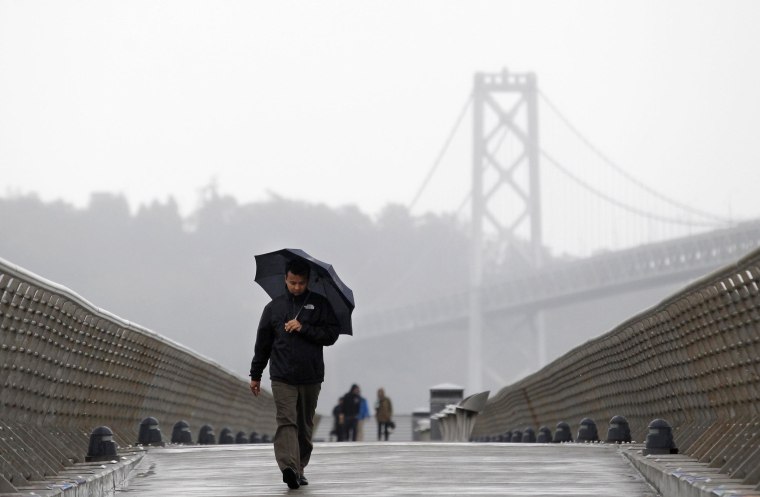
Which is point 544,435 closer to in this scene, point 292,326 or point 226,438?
point 226,438

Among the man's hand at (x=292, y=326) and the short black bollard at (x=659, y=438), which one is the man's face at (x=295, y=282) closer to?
the man's hand at (x=292, y=326)

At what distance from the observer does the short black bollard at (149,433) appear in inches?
488

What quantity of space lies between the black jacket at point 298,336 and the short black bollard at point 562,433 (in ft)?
22.4

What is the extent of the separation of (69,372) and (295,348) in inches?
57.5

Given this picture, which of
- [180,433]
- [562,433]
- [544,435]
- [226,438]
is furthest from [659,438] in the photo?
[226,438]

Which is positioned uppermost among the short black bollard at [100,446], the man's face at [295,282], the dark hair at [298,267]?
the dark hair at [298,267]

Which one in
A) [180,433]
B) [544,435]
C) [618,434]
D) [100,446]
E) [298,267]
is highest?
[544,435]

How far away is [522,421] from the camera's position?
22.5m

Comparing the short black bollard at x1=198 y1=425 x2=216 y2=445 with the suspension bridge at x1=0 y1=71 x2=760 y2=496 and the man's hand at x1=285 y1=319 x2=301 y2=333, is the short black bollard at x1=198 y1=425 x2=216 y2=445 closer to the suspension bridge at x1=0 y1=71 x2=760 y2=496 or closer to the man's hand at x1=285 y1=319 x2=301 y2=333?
the suspension bridge at x1=0 y1=71 x2=760 y2=496

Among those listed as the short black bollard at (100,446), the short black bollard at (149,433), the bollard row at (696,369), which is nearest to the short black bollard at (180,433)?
the short black bollard at (149,433)

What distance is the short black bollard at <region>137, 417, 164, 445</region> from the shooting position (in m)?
12.4

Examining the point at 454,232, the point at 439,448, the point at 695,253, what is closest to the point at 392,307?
the point at 454,232

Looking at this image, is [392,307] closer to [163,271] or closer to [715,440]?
[163,271]

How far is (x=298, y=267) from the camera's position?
854 centimetres
